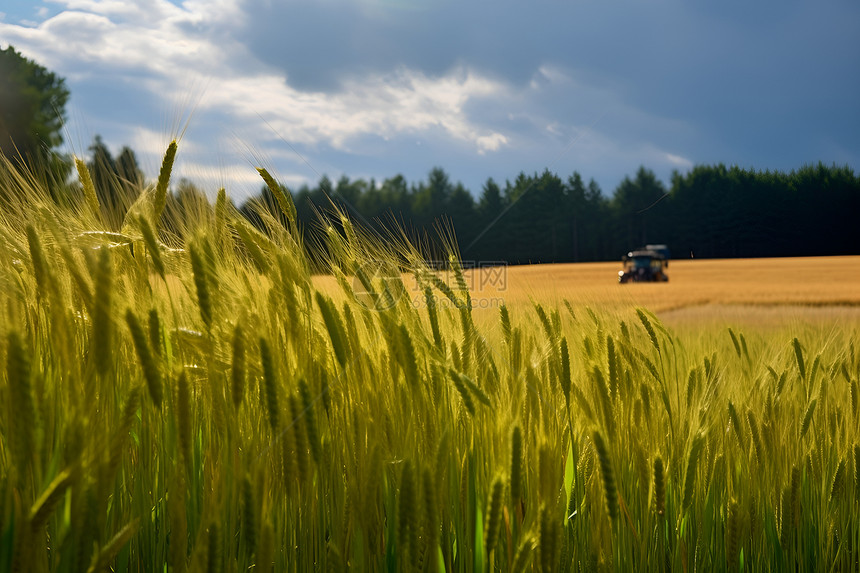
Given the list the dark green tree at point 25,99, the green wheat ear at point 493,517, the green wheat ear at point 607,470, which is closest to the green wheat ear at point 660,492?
the green wheat ear at point 607,470

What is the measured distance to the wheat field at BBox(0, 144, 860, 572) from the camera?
0.85m

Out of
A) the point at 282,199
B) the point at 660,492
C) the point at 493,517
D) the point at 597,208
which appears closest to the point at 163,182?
the point at 282,199

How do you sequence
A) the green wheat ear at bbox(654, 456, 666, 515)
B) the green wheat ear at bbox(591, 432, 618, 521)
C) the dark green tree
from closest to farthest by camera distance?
the green wheat ear at bbox(591, 432, 618, 521), the green wheat ear at bbox(654, 456, 666, 515), the dark green tree

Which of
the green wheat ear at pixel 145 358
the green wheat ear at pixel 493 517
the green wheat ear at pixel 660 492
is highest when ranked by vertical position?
the green wheat ear at pixel 145 358

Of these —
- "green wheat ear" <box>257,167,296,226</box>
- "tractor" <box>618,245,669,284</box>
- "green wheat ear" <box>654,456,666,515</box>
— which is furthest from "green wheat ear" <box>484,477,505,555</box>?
"tractor" <box>618,245,669,284</box>

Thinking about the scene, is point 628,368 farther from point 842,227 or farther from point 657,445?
point 842,227

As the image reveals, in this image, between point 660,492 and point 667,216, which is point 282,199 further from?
point 667,216

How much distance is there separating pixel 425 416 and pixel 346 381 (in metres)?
0.18

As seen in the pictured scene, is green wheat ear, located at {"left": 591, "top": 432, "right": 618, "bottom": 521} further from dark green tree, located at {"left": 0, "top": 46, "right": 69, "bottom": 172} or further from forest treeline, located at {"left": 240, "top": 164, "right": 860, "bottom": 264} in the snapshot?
dark green tree, located at {"left": 0, "top": 46, "right": 69, "bottom": 172}

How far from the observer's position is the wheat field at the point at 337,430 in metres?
0.85

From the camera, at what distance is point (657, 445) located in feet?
4.45

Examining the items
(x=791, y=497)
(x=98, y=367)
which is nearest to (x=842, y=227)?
(x=791, y=497)

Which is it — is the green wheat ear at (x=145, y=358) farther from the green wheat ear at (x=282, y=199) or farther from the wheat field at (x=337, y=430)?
the green wheat ear at (x=282, y=199)

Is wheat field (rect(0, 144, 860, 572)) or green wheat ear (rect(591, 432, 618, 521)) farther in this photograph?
green wheat ear (rect(591, 432, 618, 521))
